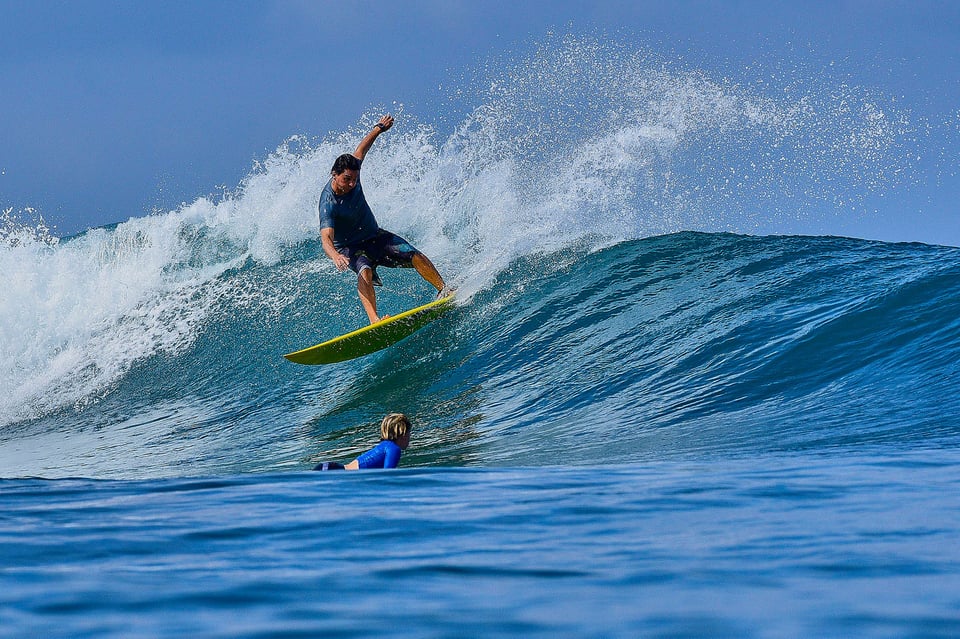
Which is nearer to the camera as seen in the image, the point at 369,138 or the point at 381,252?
the point at 369,138

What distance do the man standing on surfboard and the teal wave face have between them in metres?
1.03

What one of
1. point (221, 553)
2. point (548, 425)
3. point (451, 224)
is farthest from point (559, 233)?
point (221, 553)

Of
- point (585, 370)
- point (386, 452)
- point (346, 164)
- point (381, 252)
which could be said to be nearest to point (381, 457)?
point (386, 452)

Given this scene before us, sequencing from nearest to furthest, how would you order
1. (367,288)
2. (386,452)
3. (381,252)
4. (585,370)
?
(386,452) < (585,370) < (367,288) < (381,252)

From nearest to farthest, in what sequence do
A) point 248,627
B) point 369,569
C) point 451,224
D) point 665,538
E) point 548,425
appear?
point 248,627 < point 369,569 < point 665,538 < point 548,425 < point 451,224

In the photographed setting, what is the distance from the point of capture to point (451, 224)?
1352cm

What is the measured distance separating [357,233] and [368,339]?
3.45ft

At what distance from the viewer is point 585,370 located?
334 inches

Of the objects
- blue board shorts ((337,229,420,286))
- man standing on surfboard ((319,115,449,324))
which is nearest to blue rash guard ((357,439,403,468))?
man standing on surfboard ((319,115,449,324))

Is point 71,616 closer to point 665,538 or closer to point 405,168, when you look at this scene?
point 665,538

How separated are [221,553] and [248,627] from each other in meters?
0.73

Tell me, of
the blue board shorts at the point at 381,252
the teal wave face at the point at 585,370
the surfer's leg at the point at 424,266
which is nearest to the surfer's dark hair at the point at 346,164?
the blue board shorts at the point at 381,252

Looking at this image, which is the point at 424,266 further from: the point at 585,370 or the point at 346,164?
the point at 585,370

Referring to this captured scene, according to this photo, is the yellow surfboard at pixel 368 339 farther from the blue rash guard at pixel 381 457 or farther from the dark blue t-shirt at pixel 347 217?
the blue rash guard at pixel 381 457
